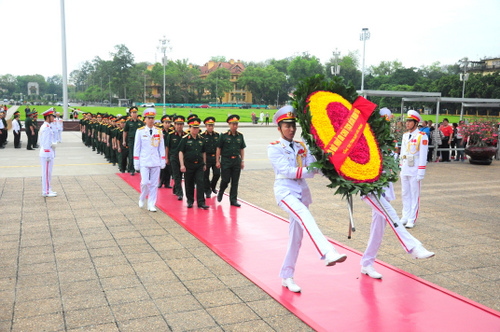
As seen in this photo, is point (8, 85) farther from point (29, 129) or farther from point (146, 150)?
point (146, 150)

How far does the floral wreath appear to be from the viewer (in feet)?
14.2

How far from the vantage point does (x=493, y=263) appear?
5.92 m

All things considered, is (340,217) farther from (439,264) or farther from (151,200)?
(151,200)

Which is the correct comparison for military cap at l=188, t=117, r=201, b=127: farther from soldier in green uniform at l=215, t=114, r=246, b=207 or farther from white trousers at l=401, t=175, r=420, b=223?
white trousers at l=401, t=175, r=420, b=223

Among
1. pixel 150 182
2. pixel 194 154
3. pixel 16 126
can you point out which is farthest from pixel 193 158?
pixel 16 126

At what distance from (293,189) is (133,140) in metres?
9.13

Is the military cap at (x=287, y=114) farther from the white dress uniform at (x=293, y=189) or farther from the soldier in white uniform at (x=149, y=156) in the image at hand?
the soldier in white uniform at (x=149, y=156)

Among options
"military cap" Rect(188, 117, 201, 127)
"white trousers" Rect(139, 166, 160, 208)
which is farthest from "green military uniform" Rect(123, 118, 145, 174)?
"white trousers" Rect(139, 166, 160, 208)

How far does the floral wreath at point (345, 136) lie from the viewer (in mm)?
4336

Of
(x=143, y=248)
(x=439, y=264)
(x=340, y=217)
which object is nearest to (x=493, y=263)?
(x=439, y=264)

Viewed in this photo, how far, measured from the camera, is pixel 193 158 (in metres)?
8.96

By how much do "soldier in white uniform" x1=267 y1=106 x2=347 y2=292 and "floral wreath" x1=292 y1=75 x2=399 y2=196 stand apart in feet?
0.69

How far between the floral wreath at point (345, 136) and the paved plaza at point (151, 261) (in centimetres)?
135

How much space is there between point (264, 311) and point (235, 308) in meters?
0.30
